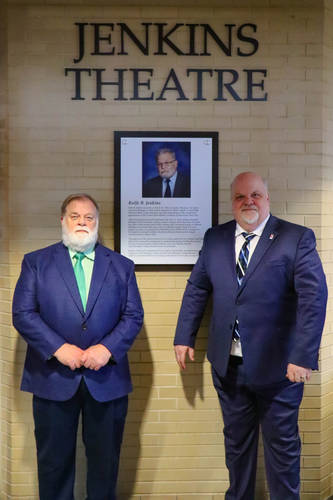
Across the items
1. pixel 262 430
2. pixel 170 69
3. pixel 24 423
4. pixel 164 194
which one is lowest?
pixel 24 423

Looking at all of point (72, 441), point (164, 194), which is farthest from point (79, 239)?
point (72, 441)

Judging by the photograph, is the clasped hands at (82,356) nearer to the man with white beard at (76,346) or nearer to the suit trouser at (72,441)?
the man with white beard at (76,346)

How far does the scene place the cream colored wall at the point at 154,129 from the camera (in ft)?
11.4

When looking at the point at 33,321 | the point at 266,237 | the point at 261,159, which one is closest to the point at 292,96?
the point at 261,159

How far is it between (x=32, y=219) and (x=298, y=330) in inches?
70.1

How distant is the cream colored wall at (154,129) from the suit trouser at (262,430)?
15.5 inches

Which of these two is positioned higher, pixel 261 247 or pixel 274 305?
pixel 261 247

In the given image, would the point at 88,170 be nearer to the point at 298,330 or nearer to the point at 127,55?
the point at 127,55

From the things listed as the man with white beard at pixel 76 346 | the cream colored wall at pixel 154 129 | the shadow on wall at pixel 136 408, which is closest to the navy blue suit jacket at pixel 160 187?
the cream colored wall at pixel 154 129

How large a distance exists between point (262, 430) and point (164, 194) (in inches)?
60.8

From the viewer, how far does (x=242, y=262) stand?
3094mm

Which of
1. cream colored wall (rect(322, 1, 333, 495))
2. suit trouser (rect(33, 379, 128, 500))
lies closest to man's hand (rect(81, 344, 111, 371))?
suit trouser (rect(33, 379, 128, 500))

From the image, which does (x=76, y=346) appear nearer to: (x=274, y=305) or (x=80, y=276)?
(x=80, y=276)

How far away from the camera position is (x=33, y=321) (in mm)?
2896
